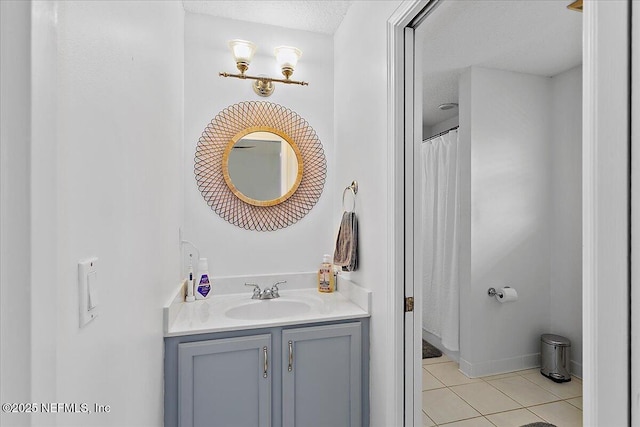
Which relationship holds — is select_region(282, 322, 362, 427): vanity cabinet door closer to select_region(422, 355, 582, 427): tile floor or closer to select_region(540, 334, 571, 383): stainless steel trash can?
select_region(422, 355, 582, 427): tile floor

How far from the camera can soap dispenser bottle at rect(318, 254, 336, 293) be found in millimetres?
2043

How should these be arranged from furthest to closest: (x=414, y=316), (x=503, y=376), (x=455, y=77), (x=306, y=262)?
(x=455, y=77) → (x=503, y=376) → (x=306, y=262) → (x=414, y=316)

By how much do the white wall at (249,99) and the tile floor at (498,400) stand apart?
1.25 metres

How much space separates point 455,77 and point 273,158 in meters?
1.74

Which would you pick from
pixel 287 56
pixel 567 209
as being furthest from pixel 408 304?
pixel 567 209

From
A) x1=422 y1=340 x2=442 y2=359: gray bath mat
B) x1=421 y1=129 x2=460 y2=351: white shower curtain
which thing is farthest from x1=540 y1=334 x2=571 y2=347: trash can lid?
x1=422 y1=340 x2=442 y2=359: gray bath mat

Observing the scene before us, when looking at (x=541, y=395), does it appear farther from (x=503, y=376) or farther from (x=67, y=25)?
(x=67, y=25)

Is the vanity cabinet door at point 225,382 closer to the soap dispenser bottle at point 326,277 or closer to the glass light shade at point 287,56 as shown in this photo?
the soap dispenser bottle at point 326,277

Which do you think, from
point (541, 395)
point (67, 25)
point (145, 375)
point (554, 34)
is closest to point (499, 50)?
point (554, 34)

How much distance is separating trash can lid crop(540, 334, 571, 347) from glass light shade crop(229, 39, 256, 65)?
2.87 metres

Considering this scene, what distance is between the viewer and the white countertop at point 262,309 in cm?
149

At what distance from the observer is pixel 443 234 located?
→ 116 inches

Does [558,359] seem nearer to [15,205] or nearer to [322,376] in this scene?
[322,376]

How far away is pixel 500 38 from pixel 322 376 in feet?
7.57
